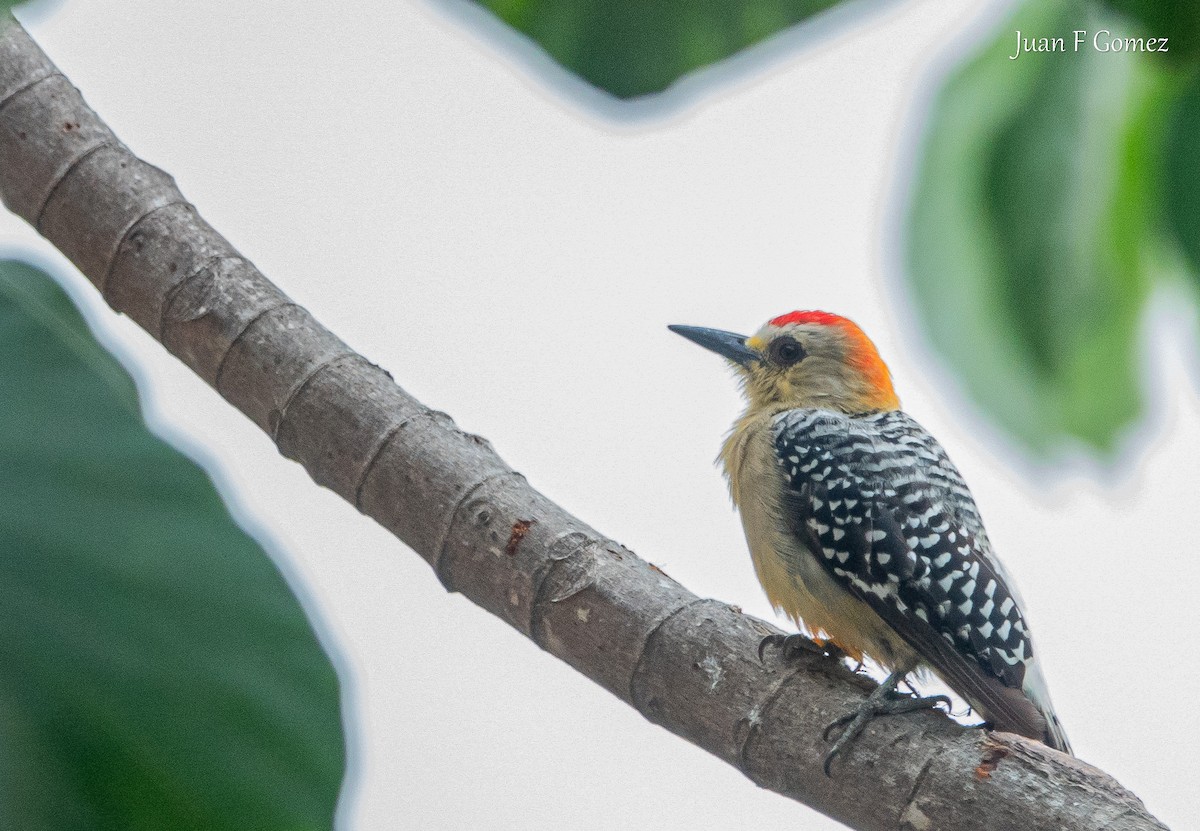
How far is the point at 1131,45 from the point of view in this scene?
2.33m

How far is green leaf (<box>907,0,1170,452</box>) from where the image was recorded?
2.40 m

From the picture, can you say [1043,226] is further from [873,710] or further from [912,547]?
[873,710]

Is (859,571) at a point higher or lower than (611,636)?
higher

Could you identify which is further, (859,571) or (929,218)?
(929,218)

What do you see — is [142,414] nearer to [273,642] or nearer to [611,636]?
[273,642]

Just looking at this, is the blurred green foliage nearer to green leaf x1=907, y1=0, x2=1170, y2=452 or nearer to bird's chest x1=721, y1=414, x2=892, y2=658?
green leaf x1=907, y1=0, x2=1170, y2=452

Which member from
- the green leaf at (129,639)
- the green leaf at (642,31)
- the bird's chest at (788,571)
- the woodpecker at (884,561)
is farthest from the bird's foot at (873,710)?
the green leaf at (642,31)

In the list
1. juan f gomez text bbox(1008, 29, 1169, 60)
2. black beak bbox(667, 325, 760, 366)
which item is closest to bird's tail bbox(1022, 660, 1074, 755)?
black beak bbox(667, 325, 760, 366)

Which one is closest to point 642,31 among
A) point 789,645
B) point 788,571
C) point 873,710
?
point 788,571

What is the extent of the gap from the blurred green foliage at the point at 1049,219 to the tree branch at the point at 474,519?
953 mm

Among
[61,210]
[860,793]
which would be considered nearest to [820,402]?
[860,793]

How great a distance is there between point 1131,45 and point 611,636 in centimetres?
153

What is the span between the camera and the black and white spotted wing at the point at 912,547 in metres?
1.89

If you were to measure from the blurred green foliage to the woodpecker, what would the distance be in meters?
0.33
